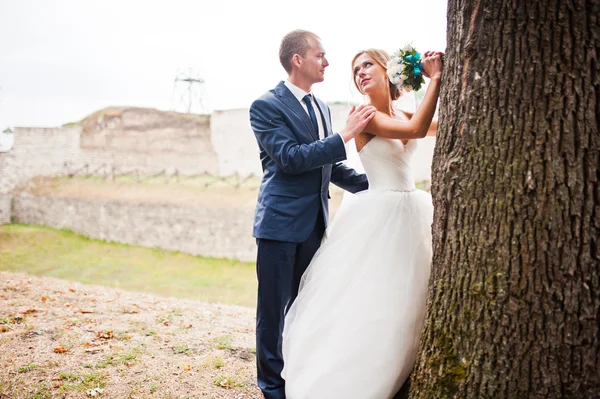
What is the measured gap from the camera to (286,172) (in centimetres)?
318

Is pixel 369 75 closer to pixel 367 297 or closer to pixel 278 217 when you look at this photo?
pixel 278 217

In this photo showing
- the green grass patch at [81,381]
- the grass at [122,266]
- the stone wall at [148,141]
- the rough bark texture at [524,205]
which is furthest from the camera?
the stone wall at [148,141]

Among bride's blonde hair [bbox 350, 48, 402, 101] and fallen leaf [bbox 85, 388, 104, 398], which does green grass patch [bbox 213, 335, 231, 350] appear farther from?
bride's blonde hair [bbox 350, 48, 402, 101]

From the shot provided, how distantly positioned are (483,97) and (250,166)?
2616cm

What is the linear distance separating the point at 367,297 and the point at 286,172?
975mm

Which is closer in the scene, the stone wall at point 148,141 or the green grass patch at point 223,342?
the green grass patch at point 223,342

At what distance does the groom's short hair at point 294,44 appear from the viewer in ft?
11.0

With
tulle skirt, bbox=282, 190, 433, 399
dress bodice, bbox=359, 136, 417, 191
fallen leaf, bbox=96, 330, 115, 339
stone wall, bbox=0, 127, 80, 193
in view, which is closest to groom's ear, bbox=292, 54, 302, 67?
dress bodice, bbox=359, 136, 417, 191

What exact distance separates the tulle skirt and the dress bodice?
3.5 inches

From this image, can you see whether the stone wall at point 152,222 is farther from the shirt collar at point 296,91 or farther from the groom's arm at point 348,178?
the shirt collar at point 296,91

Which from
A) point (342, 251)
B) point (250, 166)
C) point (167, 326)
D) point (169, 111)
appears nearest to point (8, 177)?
point (169, 111)

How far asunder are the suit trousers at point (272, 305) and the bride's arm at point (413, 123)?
962 millimetres

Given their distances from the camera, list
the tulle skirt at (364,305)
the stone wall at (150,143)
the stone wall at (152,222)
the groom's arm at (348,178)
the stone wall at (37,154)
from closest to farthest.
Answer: the tulle skirt at (364,305)
the groom's arm at (348,178)
the stone wall at (152,222)
the stone wall at (37,154)
the stone wall at (150,143)

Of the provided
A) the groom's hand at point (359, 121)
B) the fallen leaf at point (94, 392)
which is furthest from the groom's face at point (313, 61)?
the fallen leaf at point (94, 392)
